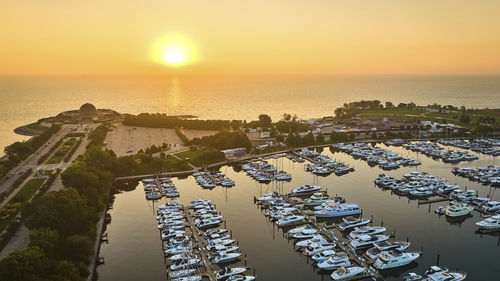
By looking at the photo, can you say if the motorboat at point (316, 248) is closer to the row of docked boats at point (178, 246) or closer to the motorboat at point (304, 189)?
the row of docked boats at point (178, 246)

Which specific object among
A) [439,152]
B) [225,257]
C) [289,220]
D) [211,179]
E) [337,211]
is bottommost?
[225,257]

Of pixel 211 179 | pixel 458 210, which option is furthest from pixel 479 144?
pixel 211 179

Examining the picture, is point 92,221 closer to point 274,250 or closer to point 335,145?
point 274,250

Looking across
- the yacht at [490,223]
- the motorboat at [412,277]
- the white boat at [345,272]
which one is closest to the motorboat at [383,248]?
the white boat at [345,272]

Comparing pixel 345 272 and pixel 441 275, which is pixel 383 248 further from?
pixel 345 272

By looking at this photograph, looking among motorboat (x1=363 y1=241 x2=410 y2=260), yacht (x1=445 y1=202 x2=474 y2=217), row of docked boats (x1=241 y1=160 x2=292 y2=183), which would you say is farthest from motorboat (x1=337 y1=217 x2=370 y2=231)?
row of docked boats (x1=241 y1=160 x2=292 y2=183)

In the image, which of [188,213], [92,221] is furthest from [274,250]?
[92,221]

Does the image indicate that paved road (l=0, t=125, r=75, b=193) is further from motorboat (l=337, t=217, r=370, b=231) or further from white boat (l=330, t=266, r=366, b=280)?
motorboat (l=337, t=217, r=370, b=231)

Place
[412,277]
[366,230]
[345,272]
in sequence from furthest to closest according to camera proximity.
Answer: [366,230] → [345,272] → [412,277]
